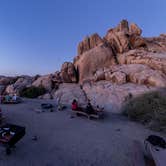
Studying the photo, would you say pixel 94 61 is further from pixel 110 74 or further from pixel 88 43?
pixel 88 43

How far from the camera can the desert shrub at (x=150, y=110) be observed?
793cm

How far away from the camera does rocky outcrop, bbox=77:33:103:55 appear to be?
27562 mm

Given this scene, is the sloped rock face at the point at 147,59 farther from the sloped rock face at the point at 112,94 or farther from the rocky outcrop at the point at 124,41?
the sloped rock face at the point at 112,94

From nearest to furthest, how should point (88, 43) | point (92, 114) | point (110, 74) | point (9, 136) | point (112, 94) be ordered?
point (9, 136), point (92, 114), point (112, 94), point (110, 74), point (88, 43)

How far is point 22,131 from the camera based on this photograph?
535 centimetres

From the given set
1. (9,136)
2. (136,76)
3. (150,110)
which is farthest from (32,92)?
(150,110)

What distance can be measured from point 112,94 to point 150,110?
528 centimetres

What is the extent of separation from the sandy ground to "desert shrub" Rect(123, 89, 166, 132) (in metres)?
0.63

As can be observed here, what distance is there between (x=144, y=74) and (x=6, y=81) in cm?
2236

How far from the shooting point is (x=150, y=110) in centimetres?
916

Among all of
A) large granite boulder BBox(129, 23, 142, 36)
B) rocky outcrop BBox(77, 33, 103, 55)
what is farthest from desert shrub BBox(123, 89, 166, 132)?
large granite boulder BBox(129, 23, 142, 36)

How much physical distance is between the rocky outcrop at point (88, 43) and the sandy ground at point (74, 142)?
20.2 meters

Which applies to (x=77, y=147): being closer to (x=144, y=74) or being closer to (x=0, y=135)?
(x=0, y=135)

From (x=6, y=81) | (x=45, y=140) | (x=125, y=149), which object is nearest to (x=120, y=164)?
(x=125, y=149)
